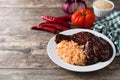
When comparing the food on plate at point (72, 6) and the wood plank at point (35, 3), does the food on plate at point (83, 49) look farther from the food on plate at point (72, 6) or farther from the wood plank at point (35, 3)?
the wood plank at point (35, 3)

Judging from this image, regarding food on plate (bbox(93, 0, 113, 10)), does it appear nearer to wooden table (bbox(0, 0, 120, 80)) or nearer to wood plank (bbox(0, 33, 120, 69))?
wooden table (bbox(0, 0, 120, 80))

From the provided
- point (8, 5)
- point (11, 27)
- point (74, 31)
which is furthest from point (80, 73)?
point (8, 5)

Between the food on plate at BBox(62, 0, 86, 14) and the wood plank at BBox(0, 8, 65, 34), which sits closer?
the wood plank at BBox(0, 8, 65, 34)

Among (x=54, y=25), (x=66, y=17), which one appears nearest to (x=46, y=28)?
(x=54, y=25)

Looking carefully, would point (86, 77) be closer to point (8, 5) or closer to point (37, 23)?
point (37, 23)

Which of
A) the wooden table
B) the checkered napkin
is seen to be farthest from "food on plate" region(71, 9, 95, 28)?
the wooden table

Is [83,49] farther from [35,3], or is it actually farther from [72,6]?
[35,3]

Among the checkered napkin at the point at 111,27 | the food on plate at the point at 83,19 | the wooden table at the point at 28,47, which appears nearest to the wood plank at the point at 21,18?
the wooden table at the point at 28,47

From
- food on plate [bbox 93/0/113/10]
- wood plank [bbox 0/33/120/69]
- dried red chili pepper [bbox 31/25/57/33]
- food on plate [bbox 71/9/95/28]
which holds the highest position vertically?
food on plate [bbox 93/0/113/10]
